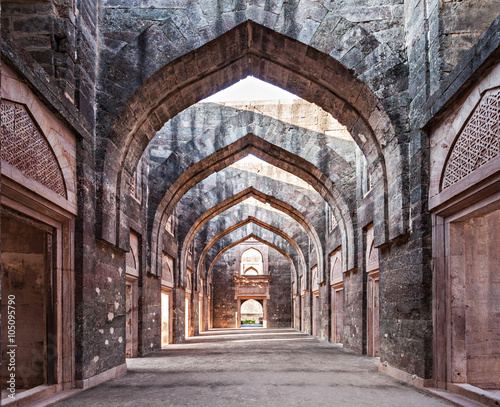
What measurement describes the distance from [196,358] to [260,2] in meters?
5.86

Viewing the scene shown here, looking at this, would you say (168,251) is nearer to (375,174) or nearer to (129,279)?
(129,279)

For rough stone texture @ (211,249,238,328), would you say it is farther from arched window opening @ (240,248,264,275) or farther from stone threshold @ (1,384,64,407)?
stone threshold @ (1,384,64,407)

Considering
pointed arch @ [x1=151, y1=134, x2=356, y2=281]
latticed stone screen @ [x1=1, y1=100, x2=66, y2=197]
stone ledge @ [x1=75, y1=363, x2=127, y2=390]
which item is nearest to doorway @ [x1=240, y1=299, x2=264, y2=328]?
pointed arch @ [x1=151, y1=134, x2=356, y2=281]

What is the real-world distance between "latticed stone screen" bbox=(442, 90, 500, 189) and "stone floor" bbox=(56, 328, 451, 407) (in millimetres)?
2137

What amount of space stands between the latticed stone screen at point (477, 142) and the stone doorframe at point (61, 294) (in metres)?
3.91

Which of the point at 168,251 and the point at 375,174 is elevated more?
the point at 375,174

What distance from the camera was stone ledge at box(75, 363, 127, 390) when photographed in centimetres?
486

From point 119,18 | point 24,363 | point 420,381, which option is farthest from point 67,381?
point 119,18

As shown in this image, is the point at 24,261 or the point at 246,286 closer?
the point at 24,261

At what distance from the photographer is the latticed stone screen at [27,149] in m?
3.70

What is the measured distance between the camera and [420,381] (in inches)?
192

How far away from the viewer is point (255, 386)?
5.11 m

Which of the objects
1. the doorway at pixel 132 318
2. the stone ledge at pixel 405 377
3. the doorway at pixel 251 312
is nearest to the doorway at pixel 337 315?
the doorway at pixel 132 318

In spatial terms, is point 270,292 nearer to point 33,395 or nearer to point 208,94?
point 208,94
